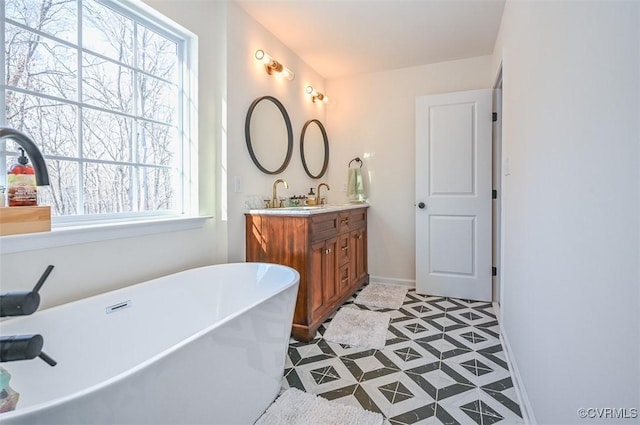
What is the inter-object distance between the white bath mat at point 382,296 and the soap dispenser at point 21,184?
253cm

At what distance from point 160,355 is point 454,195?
2.97m

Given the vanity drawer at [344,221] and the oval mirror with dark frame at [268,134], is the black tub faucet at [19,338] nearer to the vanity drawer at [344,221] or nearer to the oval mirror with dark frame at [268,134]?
the oval mirror with dark frame at [268,134]

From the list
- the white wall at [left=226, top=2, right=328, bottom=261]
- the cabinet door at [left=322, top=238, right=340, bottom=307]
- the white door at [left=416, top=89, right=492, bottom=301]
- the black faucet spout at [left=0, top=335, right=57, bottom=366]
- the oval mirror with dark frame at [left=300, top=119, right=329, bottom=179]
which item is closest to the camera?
the black faucet spout at [left=0, top=335, right=57, bottom=366]

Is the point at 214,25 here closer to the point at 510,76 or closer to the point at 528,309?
the point at 510,76

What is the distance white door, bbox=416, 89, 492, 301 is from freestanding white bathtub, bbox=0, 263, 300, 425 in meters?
1.93

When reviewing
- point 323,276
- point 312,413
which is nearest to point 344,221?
point 323,276

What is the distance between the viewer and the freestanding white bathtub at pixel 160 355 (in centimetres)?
82

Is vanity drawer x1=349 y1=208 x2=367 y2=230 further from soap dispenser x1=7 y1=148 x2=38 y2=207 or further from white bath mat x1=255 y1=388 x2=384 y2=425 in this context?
soap dispenser x1=7 y1=148 x2=38 y2=207

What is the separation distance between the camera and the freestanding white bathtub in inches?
32.3

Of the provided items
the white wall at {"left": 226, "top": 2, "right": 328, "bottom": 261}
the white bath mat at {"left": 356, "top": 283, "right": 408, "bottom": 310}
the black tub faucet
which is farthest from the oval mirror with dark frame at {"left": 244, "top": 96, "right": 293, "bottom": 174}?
the black tub faucet

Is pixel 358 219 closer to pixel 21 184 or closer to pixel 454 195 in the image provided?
pixel 454 195

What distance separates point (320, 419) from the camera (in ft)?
4.80

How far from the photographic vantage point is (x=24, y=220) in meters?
1.29

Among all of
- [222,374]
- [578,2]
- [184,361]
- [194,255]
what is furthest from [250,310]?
[578,2]
